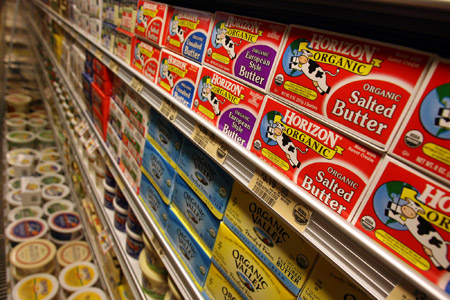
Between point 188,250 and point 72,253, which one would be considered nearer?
point 188,250

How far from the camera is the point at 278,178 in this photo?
516 millimetres

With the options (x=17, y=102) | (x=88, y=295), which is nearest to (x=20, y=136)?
(x=17, y=102)

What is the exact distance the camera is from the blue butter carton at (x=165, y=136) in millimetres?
947

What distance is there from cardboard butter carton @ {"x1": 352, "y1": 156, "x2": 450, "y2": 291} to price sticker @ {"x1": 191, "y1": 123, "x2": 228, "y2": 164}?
1.14 ft

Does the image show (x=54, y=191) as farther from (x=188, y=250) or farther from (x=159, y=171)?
(x=188, y=250)

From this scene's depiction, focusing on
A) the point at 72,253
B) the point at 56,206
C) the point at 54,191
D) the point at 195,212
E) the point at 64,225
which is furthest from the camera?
the point at 54,191

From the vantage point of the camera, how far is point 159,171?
3.45 ft

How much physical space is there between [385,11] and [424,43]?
0.08 metres

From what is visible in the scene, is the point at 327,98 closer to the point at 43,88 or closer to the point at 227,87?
the point at 227,87

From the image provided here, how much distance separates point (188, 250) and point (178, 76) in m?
0.60

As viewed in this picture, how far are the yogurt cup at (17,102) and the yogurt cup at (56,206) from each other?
221cm

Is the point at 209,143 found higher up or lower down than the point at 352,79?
lower down

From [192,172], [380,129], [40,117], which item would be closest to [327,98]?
[380,129]

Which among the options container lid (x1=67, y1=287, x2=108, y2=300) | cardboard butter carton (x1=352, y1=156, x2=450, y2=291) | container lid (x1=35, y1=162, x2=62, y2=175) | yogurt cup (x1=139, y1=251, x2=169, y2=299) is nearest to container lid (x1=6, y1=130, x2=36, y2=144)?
container lid (x1=35, y1=162, x2=62, y2=175)
